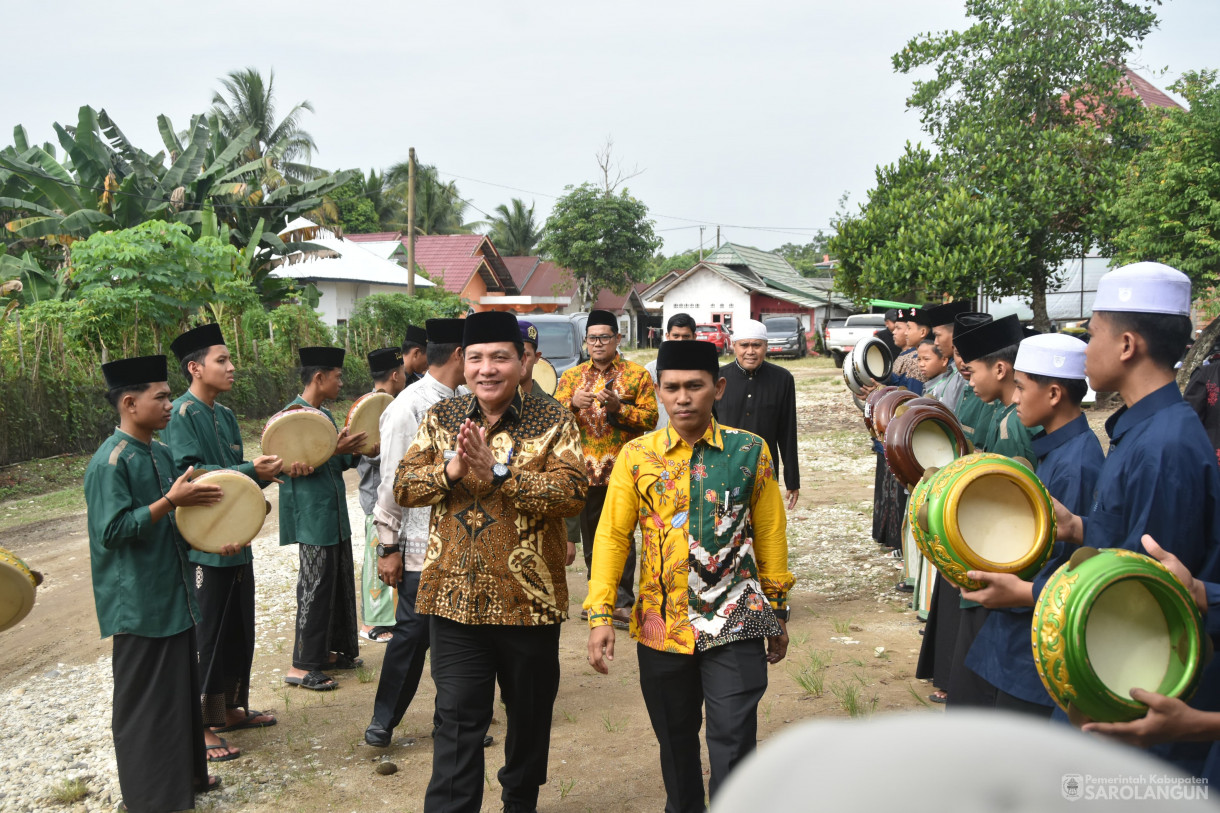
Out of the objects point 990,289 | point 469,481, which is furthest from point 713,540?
point 990,289

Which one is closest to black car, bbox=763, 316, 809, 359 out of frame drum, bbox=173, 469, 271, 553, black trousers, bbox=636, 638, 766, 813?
frame drum, bbox=173, 469, 271, 553

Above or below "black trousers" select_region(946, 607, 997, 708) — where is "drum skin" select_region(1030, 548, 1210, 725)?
above

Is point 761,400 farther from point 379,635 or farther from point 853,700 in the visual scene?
point 379,635

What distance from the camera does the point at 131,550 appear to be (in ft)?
13.6

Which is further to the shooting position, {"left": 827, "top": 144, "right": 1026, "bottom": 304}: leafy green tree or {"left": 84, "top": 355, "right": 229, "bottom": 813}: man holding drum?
{"left": 827, "top": 144, "right": 1026, "bottom": 304}: leafy green tree

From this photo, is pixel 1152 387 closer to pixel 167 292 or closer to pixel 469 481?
pixel 469 481

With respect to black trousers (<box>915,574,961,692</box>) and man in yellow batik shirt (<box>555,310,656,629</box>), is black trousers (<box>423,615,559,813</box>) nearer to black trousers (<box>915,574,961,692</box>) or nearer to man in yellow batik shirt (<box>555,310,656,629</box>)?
black trousers (<box>915,574,961,692</box>)

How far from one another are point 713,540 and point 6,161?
21396mm

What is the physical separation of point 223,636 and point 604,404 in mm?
2848

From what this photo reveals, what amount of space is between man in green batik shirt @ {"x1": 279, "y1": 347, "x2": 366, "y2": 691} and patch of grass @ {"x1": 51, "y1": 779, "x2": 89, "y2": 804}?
1.50 meters

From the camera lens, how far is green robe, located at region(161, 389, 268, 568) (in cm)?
490

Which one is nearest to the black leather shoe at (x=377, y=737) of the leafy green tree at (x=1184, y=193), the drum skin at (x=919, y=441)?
the drum skin at (x=919, y=441)

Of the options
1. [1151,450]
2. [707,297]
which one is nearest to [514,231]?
[707,297]

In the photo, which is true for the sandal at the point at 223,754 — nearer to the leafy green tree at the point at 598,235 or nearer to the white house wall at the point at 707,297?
the leafy green tree at the point at 598,235
